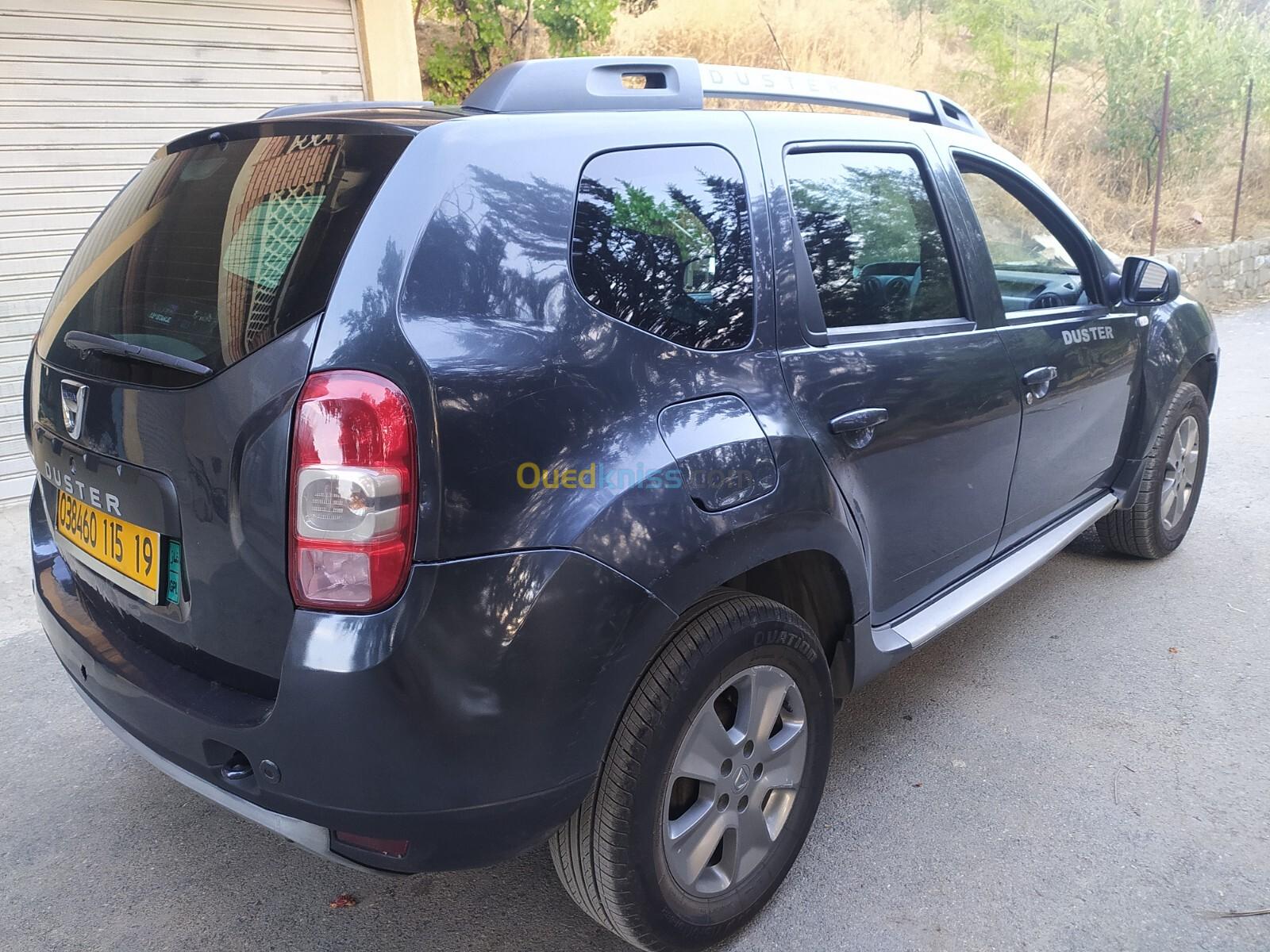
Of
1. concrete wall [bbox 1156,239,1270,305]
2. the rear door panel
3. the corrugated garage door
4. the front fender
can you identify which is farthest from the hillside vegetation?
the rear door panel

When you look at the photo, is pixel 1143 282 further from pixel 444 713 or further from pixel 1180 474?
pixel 444 713

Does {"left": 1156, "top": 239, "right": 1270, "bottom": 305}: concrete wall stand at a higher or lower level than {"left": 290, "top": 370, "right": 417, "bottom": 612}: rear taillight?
lower

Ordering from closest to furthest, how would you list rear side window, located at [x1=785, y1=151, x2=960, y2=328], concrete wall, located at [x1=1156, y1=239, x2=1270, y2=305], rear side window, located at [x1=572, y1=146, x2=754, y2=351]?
rear side window, located at [x1=572, y1=146, x2=754, y2=351], rear side window, located at [x1=785, y1=151, x2=960, y2=328], concrete wall, located at [x1=1156, y1=239, x2=1270, y2=305]

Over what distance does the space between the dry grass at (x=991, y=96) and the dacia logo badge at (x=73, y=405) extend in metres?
10.9

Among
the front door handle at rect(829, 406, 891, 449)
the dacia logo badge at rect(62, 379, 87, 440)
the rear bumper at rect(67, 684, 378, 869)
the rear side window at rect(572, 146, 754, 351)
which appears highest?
the rear side window at rect(572, 146, 754, 351)

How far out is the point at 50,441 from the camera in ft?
7.05

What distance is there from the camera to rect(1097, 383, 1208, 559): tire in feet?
13.1

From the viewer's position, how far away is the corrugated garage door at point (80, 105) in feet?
17.1

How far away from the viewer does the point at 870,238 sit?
8.36 feet

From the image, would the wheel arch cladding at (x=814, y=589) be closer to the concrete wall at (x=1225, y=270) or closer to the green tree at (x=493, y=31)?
the green tree at (x=493, y=31)

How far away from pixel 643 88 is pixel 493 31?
709 cm

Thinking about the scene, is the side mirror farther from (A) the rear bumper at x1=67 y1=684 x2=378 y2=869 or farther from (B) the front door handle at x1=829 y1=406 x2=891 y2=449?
(A) the rear bumper at x1=67 y1=684 x2=378 y2=869

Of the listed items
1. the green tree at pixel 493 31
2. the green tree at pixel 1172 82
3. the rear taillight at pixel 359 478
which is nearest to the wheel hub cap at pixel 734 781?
the rear taillight at pixel 359 478

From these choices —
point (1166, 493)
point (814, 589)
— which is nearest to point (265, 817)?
point (814, 589)
